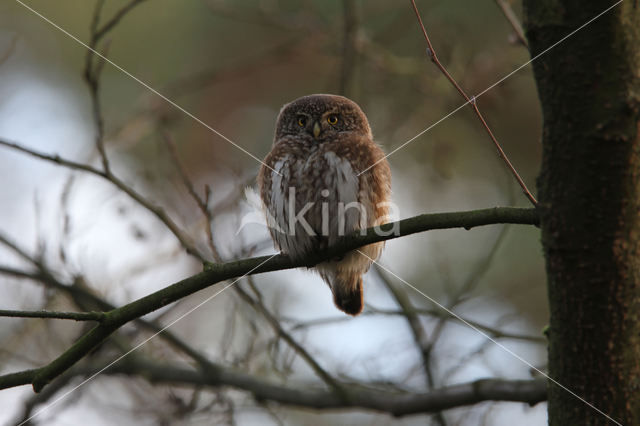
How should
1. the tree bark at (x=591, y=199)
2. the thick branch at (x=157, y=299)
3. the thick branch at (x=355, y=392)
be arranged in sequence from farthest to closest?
the thick branch at (x=355, y=392)
the thick branch at (x=157, y=299)
the tree bark at (x=591, y=199)

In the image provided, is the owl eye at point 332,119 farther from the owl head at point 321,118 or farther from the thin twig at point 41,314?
the thin twig at point 41,314

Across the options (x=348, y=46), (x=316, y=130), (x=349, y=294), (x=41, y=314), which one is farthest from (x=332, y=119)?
(x=41, y=314)

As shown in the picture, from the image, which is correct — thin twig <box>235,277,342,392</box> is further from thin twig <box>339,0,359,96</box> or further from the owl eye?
thin twig <box>339,0,359,96</box>

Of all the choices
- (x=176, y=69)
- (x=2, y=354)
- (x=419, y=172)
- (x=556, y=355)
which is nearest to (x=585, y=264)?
(x=556, y=355)

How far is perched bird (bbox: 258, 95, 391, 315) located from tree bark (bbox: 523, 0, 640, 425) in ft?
5.29

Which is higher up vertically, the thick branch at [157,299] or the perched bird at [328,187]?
the perched bird at [328,187]

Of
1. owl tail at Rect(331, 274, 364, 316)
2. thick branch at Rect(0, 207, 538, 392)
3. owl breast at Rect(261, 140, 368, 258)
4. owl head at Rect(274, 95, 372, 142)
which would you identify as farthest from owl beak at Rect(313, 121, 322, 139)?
thick branch at Rect(0, 207, 538, 392)

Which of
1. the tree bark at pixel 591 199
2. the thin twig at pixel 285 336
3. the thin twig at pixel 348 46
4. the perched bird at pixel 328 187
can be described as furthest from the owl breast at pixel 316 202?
the tree bark at pixel 591 199

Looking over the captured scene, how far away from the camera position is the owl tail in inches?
166

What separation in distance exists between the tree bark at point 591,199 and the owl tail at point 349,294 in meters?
2.24

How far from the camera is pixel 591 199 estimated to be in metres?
1.87

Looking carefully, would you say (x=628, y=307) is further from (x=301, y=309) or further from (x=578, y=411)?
(x=301, y=309)

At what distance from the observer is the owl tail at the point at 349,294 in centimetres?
423

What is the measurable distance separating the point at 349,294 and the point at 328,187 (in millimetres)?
948
